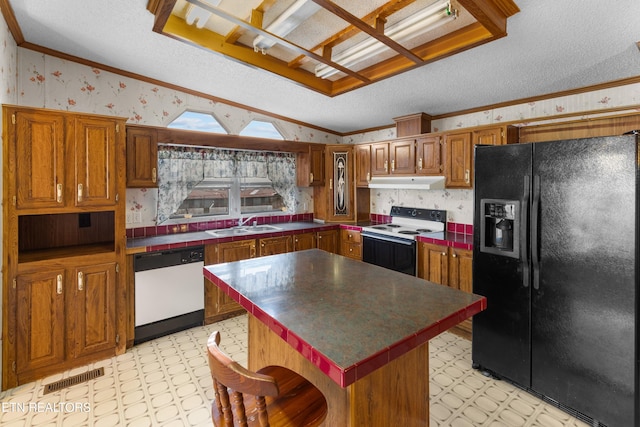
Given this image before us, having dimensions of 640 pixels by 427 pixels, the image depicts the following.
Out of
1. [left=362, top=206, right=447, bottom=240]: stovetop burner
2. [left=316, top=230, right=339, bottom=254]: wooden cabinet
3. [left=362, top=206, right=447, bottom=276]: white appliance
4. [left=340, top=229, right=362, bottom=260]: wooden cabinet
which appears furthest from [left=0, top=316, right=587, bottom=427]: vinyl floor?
[left=316, top=230, right=339, bottom=254]: wooden cabinet

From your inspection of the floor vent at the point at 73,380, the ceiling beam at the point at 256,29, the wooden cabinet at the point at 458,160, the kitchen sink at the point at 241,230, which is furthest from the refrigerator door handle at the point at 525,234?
the floor vent at the point at 73,380

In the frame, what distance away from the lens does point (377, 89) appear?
3.43 metres

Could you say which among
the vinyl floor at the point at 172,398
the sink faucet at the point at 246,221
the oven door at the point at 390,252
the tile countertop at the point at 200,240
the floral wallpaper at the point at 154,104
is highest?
the floral wallpaper at the point at 154,104

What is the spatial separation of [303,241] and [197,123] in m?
1.99

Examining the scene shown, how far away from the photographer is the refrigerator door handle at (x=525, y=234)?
7.17ft

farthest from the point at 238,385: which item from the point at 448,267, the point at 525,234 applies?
the point at 448,267

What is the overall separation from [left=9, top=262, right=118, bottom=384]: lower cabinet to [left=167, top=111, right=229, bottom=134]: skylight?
1.85m

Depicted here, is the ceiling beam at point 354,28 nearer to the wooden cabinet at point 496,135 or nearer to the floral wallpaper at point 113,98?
the floral wallpaper at point 113,98

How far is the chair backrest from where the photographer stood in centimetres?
99

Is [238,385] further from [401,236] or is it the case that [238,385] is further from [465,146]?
[465,146]

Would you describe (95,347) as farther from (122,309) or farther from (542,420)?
(542,420)

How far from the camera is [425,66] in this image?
2814 mm

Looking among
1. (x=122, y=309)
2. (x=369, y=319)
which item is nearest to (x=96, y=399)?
(x=122, y=309)

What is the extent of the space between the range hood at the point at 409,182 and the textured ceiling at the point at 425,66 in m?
0.82
